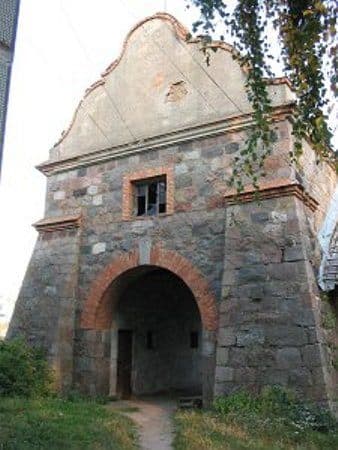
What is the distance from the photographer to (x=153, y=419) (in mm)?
9430

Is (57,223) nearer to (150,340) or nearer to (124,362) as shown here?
(124,362)

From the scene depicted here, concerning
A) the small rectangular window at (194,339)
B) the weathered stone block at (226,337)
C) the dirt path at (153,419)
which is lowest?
the dirt path at (153,419)

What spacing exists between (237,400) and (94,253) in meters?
4.53

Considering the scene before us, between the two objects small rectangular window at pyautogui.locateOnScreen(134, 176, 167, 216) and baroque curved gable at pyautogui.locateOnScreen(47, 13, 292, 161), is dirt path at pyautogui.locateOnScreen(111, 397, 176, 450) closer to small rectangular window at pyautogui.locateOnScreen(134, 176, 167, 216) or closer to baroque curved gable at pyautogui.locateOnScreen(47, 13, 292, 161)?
small rectangular window at pyautogui.locateOnScreen(134, 176, 167, 216)

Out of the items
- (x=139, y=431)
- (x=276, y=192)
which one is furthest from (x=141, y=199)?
(x=139, y=431)

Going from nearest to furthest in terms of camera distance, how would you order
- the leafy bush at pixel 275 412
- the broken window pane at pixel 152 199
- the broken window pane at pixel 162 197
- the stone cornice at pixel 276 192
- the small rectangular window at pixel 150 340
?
the leafy bush at pixel 275 412
the stone cornice at pixel 276 192
the broken window pane at pixel 162 197
the broken window pane at pixel 152 199
the small rectangular window at pixel 150 340

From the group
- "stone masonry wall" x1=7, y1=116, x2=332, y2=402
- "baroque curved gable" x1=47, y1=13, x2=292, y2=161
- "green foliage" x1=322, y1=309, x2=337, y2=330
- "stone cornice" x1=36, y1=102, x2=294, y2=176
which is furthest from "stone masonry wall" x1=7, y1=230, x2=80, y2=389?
"green foliage" x1=322, y1=309, x2=337, y2=330

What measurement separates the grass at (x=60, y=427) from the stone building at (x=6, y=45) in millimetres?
4362

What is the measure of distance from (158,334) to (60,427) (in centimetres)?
641

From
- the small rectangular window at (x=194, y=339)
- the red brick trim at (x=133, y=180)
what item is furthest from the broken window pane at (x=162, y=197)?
the small rectangular window at (x=194, y=339)

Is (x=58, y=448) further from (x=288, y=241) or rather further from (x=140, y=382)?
(x=140, y=382)

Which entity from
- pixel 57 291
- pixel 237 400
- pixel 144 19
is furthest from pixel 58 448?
pixel 144 19

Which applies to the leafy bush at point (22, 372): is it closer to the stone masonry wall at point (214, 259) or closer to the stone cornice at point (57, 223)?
the stone masonry wall at point (214, 259)

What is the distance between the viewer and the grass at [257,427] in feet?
22.7
